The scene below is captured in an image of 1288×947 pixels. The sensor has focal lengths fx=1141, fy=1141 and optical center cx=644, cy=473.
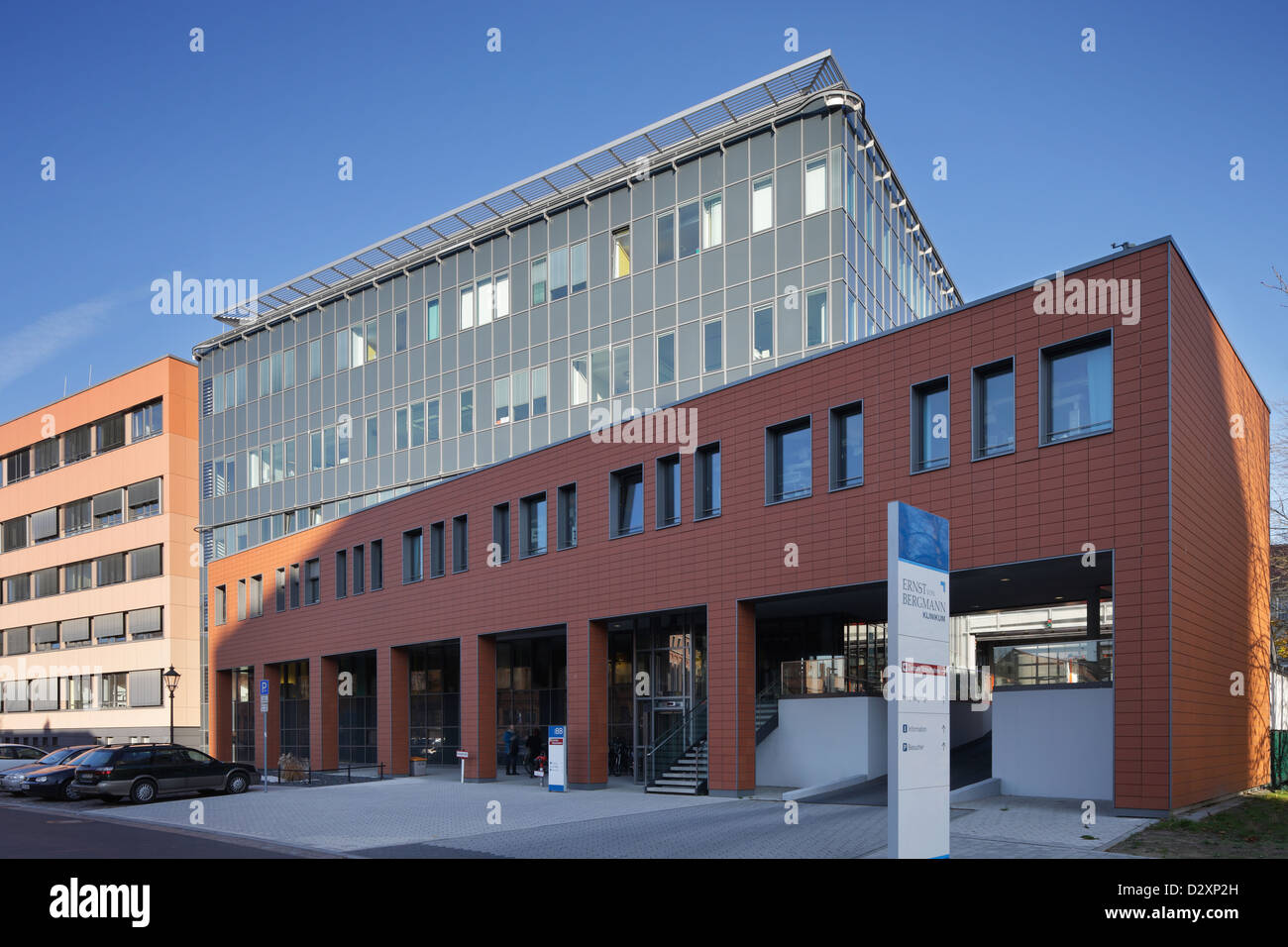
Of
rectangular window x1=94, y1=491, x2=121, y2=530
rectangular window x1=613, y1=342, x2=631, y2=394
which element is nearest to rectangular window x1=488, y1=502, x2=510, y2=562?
rectangular window x1=613, y1=342, x2=631, y2=394

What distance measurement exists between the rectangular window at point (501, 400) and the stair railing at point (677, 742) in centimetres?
1695

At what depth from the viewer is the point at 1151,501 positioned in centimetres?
1802

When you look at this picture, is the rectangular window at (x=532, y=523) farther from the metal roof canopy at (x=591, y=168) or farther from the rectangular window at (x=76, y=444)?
the rectangular window at (x=76, y=444)

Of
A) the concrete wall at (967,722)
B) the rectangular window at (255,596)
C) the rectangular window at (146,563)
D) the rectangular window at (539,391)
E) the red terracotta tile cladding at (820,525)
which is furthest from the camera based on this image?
the rectangular window at (146,563)

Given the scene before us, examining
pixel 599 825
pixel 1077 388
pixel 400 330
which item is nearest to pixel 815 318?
pixel 1077 388

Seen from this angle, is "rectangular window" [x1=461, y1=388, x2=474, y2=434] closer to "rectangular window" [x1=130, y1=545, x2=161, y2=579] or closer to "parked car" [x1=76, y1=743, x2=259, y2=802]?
"parked car" [x1=76, y1=743, x2=259, y2=802]

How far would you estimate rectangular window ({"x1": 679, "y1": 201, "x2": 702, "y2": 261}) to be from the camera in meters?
36.6

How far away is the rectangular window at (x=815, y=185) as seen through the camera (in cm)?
3350

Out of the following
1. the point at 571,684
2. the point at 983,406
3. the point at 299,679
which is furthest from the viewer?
the point at 299,679

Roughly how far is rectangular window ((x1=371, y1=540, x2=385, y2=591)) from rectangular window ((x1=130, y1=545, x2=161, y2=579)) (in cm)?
2229

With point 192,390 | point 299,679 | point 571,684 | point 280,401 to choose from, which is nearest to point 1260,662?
point 571,684

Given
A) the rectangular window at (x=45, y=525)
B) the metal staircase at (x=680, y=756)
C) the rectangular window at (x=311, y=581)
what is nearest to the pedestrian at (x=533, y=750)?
the metal staircase at (x=680, y=756)

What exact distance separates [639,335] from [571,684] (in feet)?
42.8

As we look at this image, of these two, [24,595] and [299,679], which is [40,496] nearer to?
[24,595]
